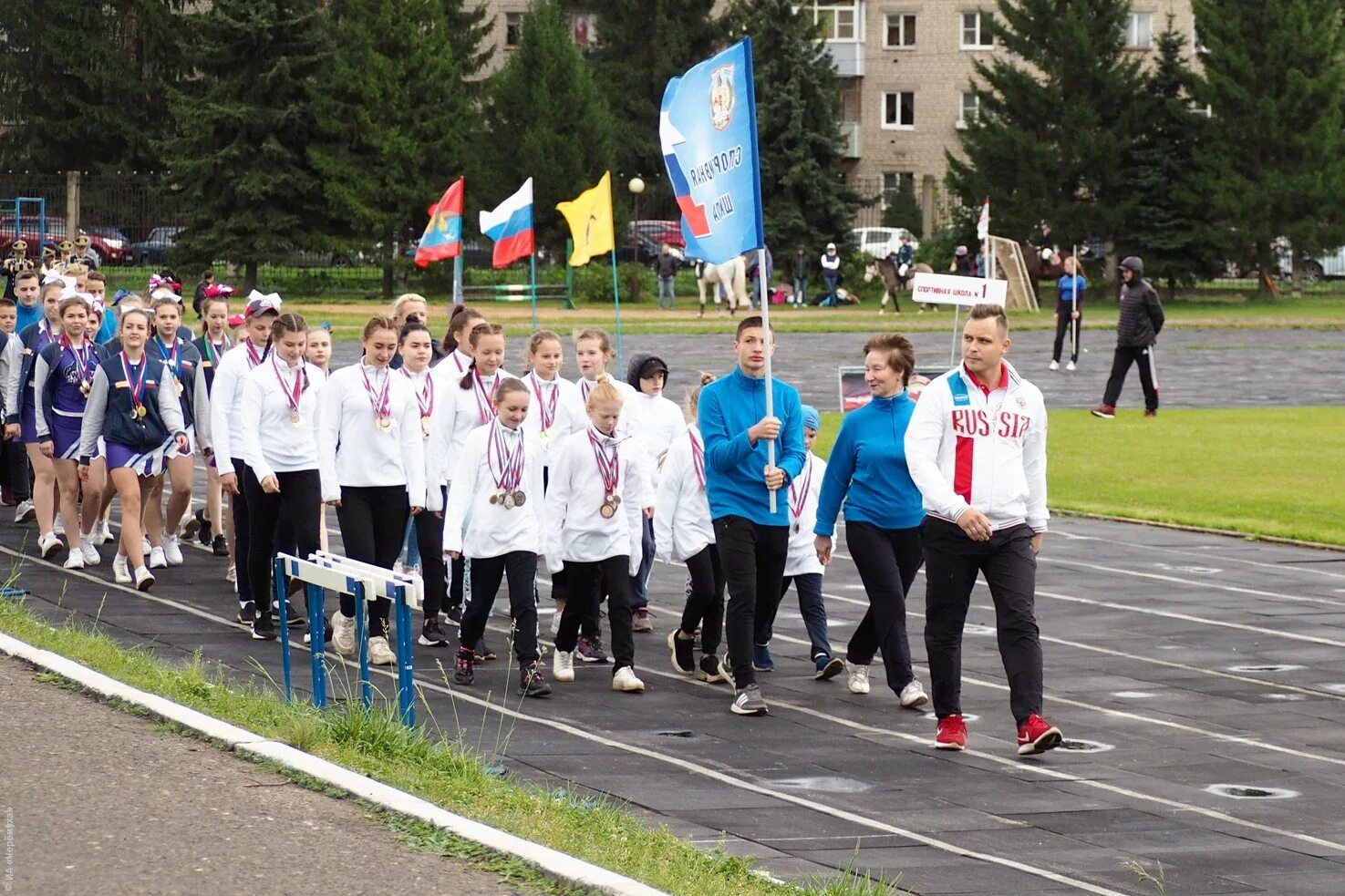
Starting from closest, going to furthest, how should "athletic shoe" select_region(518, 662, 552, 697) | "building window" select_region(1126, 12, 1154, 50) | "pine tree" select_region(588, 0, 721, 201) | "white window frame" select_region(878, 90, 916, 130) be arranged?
"athletic shoe" select_region(518, 662, 552, 697) < "pine tree" select_region(588, 0, 721, 201) < "building window" select_region(1126, 12, 1154, 50) < "white window frame" select_region(878, 90, 916, 130)

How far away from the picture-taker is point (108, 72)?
197ft

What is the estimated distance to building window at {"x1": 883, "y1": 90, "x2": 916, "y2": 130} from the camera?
76188 millimetres

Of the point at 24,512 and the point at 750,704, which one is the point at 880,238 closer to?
the point at 24,512

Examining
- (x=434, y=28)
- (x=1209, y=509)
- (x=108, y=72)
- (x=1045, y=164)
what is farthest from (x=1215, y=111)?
(x=1209, y=509)

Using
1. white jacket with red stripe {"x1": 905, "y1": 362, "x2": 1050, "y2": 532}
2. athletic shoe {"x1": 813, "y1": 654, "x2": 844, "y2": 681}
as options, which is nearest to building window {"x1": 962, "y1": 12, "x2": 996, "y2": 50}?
athletic shoe {"x1": 813, "y1": 654, "x2": 844, "y2": 681}

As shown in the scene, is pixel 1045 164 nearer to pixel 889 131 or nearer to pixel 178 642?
pixel 889 131

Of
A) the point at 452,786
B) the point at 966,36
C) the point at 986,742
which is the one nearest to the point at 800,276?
the point at 966,36

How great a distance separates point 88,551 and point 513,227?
862 cm

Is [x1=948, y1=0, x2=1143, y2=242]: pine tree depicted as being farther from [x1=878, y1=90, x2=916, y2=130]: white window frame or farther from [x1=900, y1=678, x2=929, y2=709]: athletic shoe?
[x1=900, y1=678, x2=929, y2=709]: athletic shoe

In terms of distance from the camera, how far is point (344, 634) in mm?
10867

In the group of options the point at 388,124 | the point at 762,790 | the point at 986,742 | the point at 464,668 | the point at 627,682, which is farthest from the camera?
the point at 388,124

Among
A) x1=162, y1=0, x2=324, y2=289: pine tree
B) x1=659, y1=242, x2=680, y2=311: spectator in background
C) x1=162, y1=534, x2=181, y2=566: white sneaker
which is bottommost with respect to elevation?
x1=162, y1=534, x2=181, y2=566: white sneaker

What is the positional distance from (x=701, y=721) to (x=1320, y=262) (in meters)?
52.2

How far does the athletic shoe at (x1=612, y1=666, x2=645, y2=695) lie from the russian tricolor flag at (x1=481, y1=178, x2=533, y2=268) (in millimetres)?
10276
